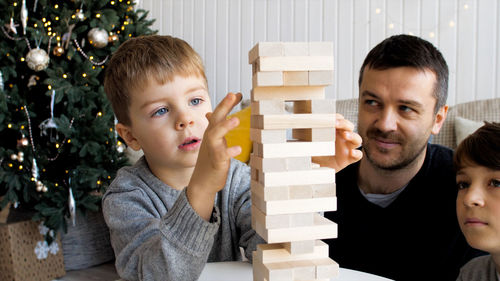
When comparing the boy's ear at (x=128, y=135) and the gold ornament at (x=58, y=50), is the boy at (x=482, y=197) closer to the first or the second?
the boy's ear at (x=128, y=135)

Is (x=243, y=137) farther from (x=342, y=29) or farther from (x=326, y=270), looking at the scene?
(x=326, y=270)

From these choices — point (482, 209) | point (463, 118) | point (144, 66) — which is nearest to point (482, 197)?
point (482, 209)

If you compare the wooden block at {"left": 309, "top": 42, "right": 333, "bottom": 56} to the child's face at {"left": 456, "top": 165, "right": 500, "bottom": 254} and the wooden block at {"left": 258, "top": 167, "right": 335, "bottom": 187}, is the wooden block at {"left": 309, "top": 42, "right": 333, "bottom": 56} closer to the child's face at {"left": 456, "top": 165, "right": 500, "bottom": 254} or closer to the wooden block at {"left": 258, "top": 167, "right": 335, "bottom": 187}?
the wooden block at {"left": 258, "top": 167, "right": 335, "bottom": 187}

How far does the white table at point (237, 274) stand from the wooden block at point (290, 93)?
427 millimetres

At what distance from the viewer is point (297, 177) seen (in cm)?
→ 65

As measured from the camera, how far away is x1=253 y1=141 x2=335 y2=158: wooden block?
64 centimetres

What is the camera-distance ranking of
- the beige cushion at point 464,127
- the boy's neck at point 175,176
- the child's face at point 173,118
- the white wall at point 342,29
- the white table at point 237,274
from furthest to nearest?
the white wall at point 342,29, the beige cushion at point 464,127, the boy's neck at point 175,176, the child's face at point 173,118, the white table at point 237,274

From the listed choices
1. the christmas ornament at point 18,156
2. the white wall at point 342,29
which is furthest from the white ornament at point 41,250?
the white wall at point 342,29

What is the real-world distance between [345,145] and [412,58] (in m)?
0.90

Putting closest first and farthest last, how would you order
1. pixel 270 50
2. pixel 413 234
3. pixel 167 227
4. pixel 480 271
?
pixel 270 50, pixel 167 227, pixel 480 271, pixel 413 234

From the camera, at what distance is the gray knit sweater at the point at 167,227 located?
0.78 m

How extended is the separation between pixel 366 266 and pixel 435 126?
62 cm

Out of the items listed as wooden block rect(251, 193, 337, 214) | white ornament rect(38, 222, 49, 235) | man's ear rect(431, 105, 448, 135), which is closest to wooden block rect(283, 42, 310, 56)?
wooden block rect(251, 193, 337, 214)

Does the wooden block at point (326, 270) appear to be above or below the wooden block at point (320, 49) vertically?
below
